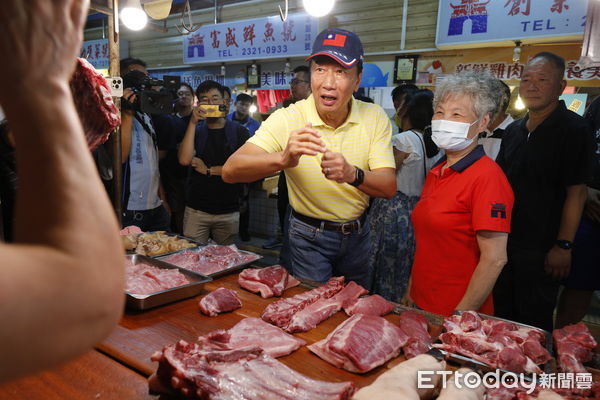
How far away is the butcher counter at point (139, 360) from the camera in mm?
1459

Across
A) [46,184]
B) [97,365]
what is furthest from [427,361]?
[46,184]

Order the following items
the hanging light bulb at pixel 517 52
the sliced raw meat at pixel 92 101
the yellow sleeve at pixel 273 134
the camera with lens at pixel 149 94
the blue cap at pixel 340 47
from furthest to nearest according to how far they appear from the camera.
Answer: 1. the hanging light bulb at pixel 517 52
2. the camera with lens at pixel 149 94
3. the yellow sleeve at pixel 273 134
4. the blue cap at pixel 340 47
5. the sliced raw meat at pixel 92 101

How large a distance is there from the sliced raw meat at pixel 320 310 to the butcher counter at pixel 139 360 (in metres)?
0.03

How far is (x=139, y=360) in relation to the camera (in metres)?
1.67

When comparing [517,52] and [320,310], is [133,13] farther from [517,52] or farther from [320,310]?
[517,52]

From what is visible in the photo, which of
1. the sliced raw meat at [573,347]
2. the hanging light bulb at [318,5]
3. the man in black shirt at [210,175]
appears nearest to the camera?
the sliced raw meat at [573,347]

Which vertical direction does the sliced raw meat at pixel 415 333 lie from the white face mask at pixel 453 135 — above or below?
below

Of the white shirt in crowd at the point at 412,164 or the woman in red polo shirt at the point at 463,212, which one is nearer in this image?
the woman in red polo shirt at the point at 463,212

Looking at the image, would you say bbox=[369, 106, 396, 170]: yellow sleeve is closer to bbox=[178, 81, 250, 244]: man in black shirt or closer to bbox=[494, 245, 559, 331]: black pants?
bbox=[494, 245, 559, 331]: black pants

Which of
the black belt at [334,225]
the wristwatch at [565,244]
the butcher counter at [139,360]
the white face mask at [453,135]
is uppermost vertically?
the white face mask at [453,135]

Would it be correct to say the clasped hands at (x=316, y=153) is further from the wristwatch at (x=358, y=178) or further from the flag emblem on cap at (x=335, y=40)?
the flag emblem on cap at (x=335, y=40)

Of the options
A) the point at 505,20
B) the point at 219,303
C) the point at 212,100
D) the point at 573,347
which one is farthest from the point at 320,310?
the point at 505,20

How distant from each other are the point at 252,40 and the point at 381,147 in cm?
716

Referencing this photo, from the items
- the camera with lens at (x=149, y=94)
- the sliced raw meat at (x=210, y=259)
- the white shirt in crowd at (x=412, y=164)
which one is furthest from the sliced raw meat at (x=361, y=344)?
the camera with lens at (x=149, y=94)
